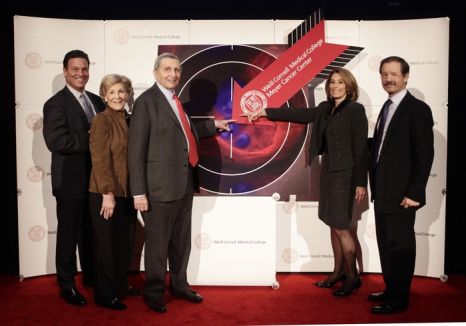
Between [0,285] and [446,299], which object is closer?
[446,299]

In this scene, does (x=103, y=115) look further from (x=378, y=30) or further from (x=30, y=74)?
(x=378, y=30)

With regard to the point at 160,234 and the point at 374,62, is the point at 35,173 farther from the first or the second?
the point at 374,62

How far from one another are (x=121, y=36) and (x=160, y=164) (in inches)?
62.4

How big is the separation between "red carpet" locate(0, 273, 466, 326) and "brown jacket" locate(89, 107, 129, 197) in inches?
34.9

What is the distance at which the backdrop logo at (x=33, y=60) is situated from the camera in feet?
13.1

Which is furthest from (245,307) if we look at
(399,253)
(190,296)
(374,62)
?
(374,62)

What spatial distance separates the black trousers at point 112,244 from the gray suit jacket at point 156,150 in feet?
0.84

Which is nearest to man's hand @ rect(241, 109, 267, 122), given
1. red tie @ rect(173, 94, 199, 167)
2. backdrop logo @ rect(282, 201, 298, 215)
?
red tie @ rect(173, 94, 199, 167)

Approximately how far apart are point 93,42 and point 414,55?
9.43 ft

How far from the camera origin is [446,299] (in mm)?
3639

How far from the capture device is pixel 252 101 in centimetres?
425

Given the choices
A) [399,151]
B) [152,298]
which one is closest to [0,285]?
[152,298]

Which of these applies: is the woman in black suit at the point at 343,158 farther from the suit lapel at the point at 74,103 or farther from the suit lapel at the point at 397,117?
the suit lapel at the point at 74,103

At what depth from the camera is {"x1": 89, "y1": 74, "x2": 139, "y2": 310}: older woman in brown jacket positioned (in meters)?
3.12
